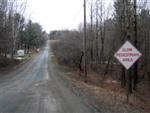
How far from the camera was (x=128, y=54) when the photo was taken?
10.6 m

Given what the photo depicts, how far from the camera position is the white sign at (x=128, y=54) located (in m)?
10.5

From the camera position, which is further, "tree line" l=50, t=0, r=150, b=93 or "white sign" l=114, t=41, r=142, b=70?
"tree line" l=50, t=0, r=150, b=93

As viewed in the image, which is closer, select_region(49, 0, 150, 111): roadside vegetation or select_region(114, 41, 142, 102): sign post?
select_region(114, 41, 142, 102): sign post

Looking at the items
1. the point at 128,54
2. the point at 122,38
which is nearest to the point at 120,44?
the point at 122,38

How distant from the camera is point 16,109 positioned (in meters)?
10.2

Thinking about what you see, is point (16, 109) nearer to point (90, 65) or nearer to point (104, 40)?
point (90, 65)

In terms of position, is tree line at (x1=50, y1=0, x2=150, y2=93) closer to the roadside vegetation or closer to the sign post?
the roadside vegetation

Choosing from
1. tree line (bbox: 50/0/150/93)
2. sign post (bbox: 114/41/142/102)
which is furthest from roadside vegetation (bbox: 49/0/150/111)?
sign post (bbox: 114/41/142/102)

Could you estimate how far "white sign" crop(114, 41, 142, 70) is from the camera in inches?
414

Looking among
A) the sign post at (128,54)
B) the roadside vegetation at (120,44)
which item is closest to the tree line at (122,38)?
the roadside vegetation at (120,44)

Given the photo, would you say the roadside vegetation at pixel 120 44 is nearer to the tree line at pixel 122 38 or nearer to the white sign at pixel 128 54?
the tree line at pixel 122 38

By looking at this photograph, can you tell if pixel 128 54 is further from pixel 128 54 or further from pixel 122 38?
pixel 122 38

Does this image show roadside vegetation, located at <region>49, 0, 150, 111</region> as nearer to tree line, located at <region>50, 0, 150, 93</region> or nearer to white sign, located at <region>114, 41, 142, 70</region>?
tree line, located at <region>50, 0, 150, 93</region>

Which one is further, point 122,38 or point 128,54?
point 122,38
